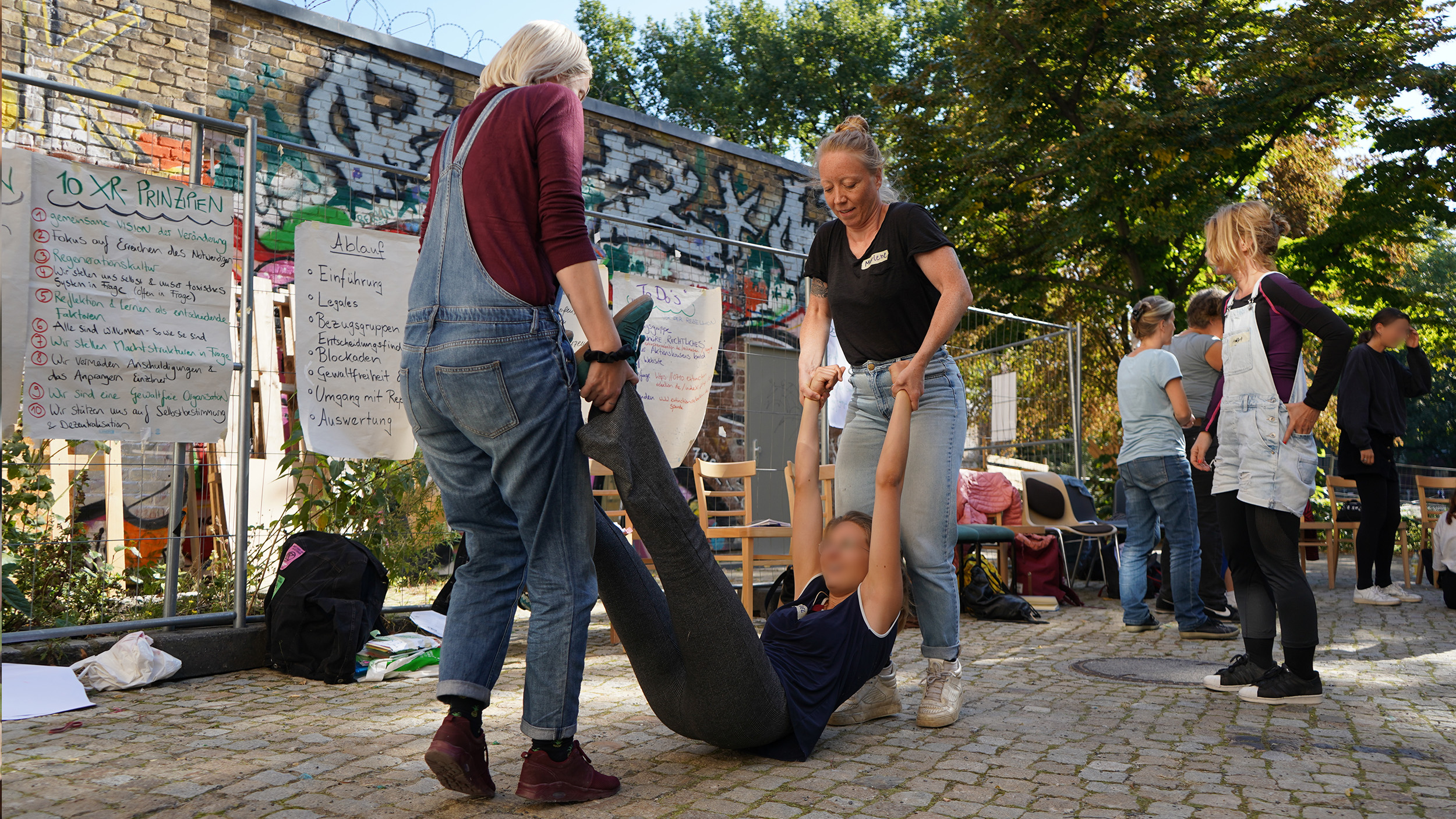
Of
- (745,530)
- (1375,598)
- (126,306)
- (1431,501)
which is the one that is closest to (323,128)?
(126,306)

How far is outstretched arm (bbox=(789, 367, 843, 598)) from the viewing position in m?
3.55

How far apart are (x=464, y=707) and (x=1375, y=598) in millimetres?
7837

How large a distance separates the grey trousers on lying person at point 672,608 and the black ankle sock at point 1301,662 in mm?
2293

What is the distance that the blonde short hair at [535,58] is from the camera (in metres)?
2.83

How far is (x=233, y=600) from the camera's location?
203 inches

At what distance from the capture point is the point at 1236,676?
439 cm

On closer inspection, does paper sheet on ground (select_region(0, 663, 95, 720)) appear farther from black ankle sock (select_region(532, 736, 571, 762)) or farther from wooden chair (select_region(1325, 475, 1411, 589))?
wooden chair (select_region(1325, 475, 1411, 589))

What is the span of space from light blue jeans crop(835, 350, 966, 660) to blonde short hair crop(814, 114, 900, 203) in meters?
0.71

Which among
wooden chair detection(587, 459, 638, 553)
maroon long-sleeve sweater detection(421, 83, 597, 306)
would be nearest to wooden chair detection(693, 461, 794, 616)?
wooden chair detection(587, 459, 638, 553)

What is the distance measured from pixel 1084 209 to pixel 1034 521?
7.32 m

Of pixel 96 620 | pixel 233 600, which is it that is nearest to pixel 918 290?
pixel 233 600

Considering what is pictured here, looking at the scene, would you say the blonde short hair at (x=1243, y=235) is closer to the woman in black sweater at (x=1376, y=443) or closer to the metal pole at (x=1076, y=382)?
the woman in black sweater at (x=1376, y=443)

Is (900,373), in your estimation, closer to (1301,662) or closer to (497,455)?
(497,455)

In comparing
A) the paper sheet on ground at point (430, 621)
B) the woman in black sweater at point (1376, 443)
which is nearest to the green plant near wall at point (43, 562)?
the paper sheet on ground at point (430, 621)
